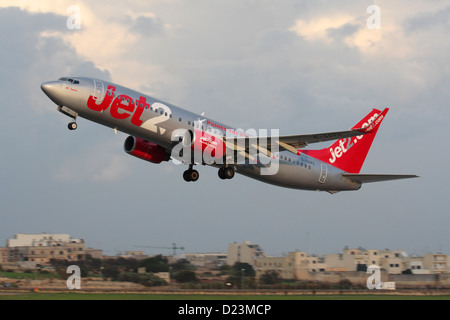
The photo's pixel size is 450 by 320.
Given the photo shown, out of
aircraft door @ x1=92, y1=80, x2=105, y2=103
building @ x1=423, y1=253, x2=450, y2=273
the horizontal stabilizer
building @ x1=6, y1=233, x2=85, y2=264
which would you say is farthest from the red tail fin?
building @ x1=423, y1=253, x2=450, y2=273

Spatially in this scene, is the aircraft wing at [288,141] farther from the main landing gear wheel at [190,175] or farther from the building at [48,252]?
the building at [48,252]

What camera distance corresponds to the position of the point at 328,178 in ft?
187

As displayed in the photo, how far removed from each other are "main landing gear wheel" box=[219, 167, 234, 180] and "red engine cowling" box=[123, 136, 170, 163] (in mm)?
4773

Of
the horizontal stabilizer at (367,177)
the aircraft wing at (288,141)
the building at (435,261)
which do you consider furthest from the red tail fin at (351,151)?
the building at (435,261)

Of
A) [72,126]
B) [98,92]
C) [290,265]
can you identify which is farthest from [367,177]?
[72,126]

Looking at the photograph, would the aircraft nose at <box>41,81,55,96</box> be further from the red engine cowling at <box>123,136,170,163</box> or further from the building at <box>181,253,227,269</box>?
the building at <box>181,253,227,269</box>

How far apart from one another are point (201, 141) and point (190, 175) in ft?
18.6

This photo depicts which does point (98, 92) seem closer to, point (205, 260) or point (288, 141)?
point (288, 141)

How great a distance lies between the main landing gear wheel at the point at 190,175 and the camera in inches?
2062

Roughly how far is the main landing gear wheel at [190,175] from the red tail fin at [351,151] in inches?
419
